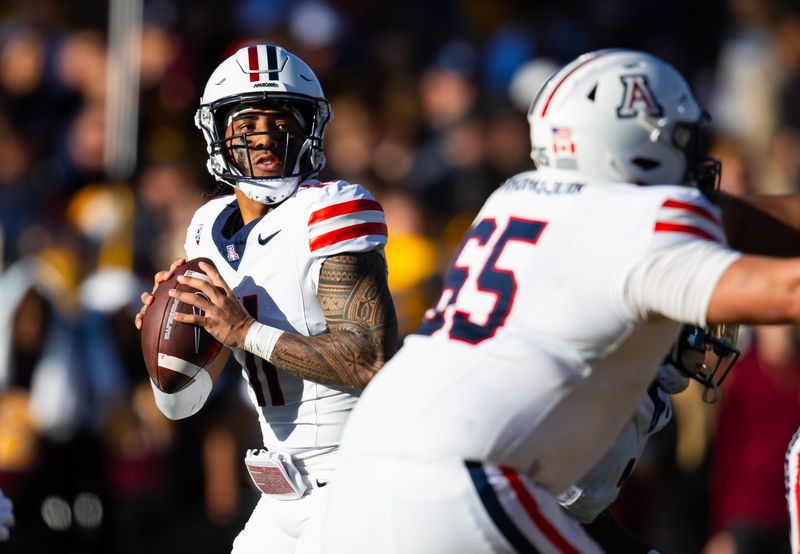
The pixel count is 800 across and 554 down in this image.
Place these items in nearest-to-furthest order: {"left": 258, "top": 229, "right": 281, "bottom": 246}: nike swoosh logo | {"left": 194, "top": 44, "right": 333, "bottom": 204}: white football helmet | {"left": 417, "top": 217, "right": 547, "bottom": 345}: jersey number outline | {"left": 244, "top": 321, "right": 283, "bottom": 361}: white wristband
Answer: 1. {"left": 417, "top": 217, "right": 547, "bottom": 345}: jersey number outline
2. {"left": 244, "top": 321, "right": 283, "bottom": 361}: white wristband
3. {"left": 258, "top": 229, "right": 281, "bottom": 246}: nike swoosh logo
4. {"left": 194, "top": 44, "right": 333, "bottom": 204}: white football helmet

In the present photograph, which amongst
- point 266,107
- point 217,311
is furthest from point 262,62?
point 217,311

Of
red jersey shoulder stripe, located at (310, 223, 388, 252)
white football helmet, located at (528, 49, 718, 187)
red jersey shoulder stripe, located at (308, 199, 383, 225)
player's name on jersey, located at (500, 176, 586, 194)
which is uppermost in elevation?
white football helmet, located at (528, 49, 718, 187)

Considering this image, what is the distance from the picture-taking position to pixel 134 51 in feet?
29.4

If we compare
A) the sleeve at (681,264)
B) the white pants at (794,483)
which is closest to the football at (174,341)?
the sleeve at (681,264)

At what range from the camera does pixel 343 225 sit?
4.24m

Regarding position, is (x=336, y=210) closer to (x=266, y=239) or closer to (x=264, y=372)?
(x=266, y=239)

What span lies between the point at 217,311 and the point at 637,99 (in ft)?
4.74

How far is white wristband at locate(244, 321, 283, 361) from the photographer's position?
4102 millimetres

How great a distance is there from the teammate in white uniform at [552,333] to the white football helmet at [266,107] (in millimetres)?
1258

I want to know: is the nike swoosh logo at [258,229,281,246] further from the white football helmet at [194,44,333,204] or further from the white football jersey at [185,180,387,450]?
the white football helmet at [194,44,333,204]

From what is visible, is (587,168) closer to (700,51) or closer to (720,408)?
(720,408)

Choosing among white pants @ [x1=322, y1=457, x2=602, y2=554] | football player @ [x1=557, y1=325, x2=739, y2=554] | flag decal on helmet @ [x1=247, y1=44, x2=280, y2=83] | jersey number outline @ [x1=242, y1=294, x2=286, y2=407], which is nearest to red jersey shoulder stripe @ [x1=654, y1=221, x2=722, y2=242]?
white pants @ [x1=322, y1=457, x2=602, y2=554]

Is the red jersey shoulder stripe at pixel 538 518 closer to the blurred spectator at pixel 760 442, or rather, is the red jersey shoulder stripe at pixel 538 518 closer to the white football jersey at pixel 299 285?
the white football jersey at pixel 299 285

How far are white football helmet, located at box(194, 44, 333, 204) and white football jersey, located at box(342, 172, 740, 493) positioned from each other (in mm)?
1306
